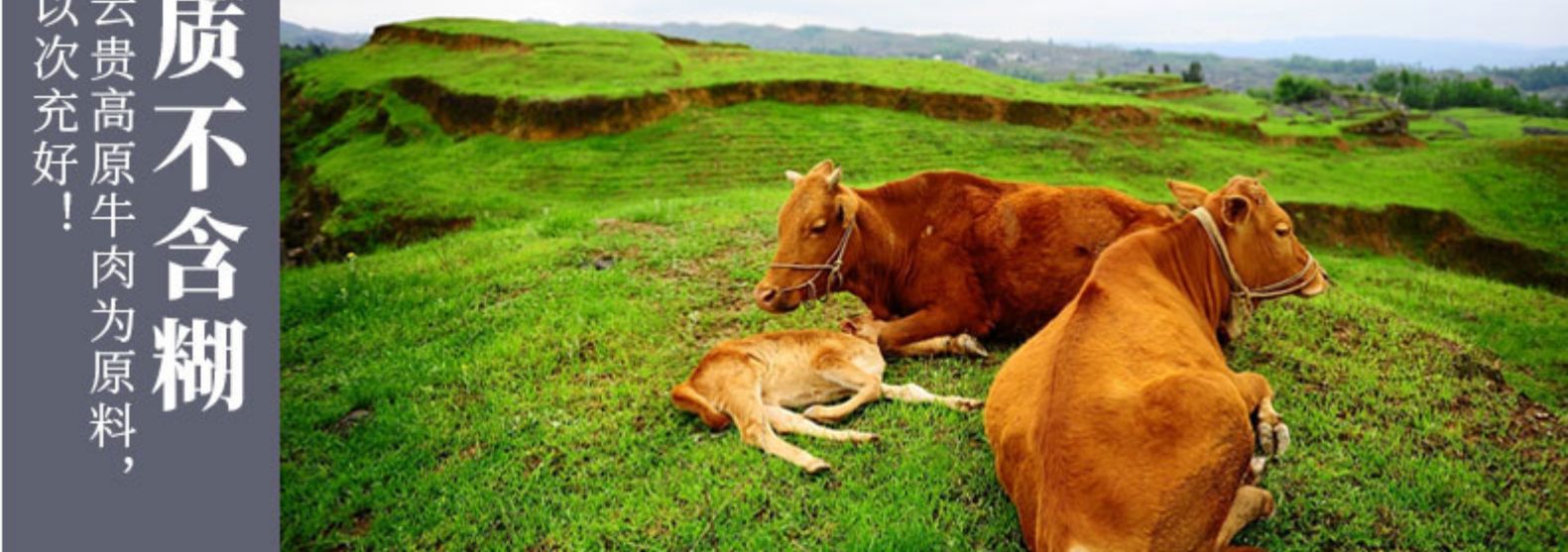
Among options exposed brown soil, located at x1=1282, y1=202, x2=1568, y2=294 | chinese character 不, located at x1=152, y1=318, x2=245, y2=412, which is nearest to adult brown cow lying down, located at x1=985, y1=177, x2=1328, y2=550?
chinese character 不, located at x1=152, y1=318, x2=245, y2=412

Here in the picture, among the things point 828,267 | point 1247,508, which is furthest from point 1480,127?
point 1247,508

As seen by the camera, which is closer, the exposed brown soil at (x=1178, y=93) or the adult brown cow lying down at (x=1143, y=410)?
the adult brown cow lying down at (x=1143, y=410)

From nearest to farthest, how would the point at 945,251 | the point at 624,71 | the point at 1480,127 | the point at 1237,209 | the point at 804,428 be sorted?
the point at 1237,209, the point at 804,428, the point at 945,251, the point at 624,71, the point at 1480,127

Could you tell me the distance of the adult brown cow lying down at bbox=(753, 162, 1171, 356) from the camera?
655cm

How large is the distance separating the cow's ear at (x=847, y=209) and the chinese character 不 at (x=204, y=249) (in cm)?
400

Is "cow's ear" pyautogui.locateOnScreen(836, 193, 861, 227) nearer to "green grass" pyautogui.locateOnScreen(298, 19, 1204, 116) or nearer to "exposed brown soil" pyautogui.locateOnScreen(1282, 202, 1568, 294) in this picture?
"exposed brown soil" pyautogui.locateOnScreen(1282, 202, 1568, 294)

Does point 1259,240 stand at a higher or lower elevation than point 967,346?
higher

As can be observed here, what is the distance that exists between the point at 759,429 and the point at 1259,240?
3360mm

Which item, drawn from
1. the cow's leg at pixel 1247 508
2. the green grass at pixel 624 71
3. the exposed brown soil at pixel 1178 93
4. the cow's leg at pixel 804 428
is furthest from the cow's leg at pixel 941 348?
the exposed brown soil at pixel 1178 93

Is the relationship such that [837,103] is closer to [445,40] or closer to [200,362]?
[200,362]

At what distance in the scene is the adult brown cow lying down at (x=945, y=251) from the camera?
6551 millimetres

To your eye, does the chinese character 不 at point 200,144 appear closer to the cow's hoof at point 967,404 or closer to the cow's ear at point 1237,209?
the cow's hoof at point 967,404

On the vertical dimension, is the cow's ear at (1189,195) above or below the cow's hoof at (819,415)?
above

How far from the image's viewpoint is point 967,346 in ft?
22.3
